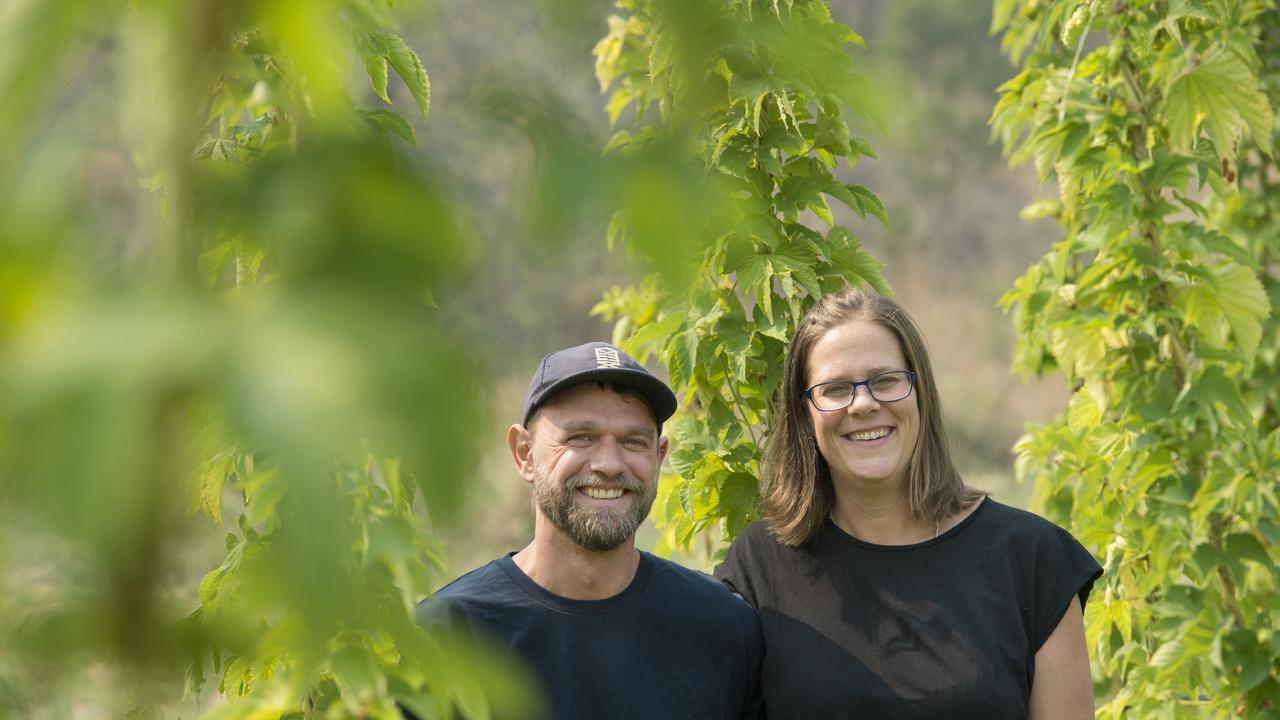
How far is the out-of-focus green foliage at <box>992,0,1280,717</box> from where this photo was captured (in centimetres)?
283

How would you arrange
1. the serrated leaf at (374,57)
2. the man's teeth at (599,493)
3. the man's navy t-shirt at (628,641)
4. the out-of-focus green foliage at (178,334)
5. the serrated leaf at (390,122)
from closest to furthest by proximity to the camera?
the out-of-focus green foliage at (178,334) < the serrated leaf at (390,122) < the serrated leaf at (374,57) < the man's navy t-shirt at (628,641) < the man's teeth at (599,493)

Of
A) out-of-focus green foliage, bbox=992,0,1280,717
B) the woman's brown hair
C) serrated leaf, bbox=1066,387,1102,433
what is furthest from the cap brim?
serrated leaf, bbox=1066,387,1102,433

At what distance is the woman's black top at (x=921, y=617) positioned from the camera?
2.21 metres

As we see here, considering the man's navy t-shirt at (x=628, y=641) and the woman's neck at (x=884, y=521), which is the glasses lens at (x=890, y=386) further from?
the man's navy t-shirt at (x=628, y=641)

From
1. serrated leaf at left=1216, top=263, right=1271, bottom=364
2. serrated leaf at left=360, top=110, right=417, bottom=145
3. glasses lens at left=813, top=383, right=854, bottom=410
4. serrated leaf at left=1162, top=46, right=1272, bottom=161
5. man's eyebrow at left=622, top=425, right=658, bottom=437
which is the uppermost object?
serrated leaf at left=1162, top=46, right=1272, bottom=161

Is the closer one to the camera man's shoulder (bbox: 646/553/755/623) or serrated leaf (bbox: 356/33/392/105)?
serrated leaf (bbox: 356/33/392/105)

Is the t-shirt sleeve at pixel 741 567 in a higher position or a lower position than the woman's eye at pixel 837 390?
lower

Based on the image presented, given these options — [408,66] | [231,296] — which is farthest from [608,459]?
[231,296]

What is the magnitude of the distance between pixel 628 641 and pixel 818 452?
0.60m

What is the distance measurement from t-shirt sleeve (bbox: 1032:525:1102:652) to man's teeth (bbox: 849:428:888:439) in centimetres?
36

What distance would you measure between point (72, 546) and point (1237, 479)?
9.23 feet

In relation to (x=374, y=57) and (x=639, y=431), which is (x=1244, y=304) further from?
(x=374, y=57)

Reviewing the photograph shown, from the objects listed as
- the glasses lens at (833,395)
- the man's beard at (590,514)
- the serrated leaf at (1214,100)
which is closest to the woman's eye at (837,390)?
the glasses lens at (833,395)

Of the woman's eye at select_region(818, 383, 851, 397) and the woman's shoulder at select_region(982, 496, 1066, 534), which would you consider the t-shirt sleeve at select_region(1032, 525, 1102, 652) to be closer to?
the woman's shoulder at select_region(982, 496, 1066, 534)
